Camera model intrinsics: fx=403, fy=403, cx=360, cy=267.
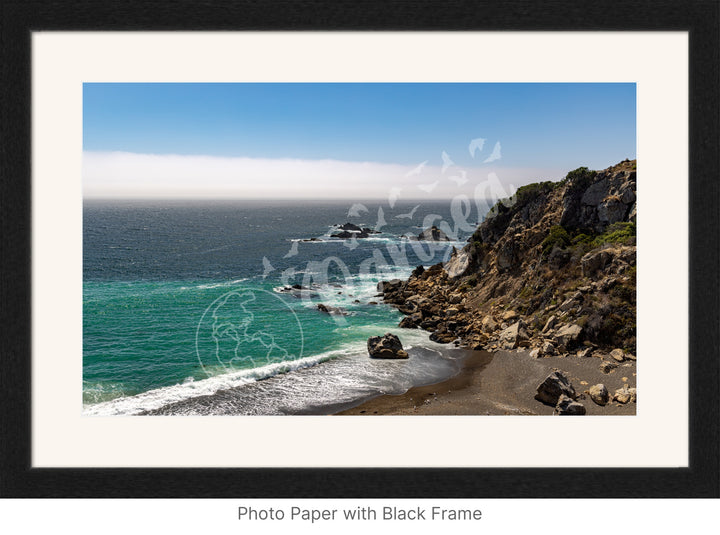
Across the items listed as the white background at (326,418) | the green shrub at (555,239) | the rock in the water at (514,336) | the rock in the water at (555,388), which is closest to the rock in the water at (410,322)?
the rock in the water at (514,336)

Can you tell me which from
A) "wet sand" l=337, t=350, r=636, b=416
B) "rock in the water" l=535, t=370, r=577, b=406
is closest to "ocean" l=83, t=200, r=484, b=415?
"wet sand" l=337, t=350, r=636, b=416

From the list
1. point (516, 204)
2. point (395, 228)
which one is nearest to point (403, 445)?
point (516, 204)

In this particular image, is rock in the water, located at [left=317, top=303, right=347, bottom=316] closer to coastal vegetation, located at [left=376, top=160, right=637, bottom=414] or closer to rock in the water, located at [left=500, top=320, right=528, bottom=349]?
Result: coastal vegetation, located at [left=376, top=160, right=637, bottom=414]

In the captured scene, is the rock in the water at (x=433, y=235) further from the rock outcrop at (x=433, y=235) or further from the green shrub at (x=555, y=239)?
the green shrub at (x=555, y=239)

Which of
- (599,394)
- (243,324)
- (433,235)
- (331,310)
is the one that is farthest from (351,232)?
(599,394)

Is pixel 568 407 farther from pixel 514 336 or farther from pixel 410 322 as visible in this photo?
pixel 410 322

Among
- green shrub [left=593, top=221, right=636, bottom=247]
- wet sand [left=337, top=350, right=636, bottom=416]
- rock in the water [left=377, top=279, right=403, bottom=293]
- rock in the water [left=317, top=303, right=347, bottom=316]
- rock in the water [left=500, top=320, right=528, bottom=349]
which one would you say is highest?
green shrub [left=593, top=221, right=636, bottom=247]
